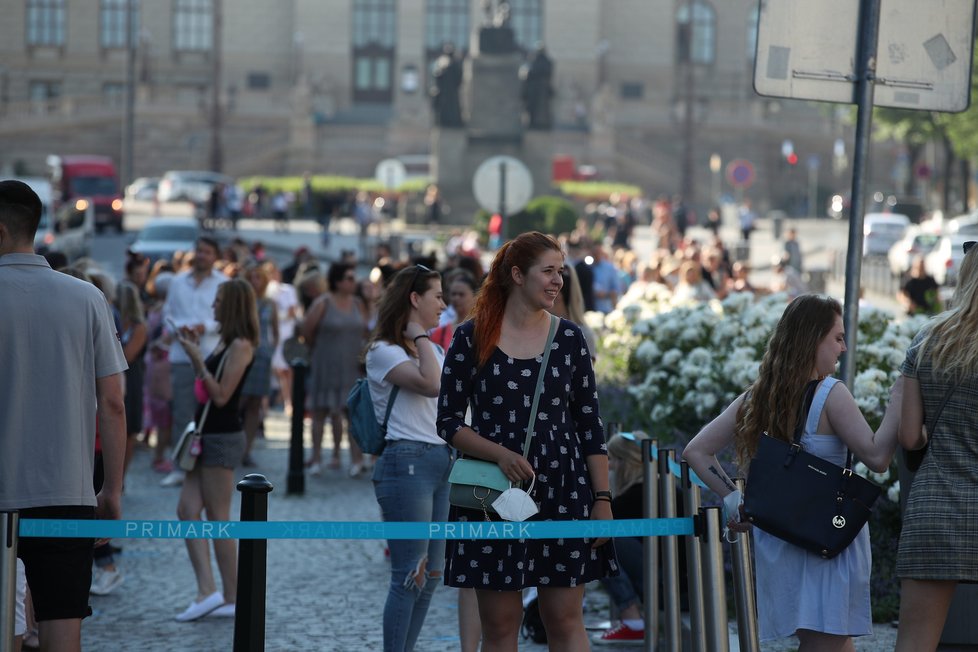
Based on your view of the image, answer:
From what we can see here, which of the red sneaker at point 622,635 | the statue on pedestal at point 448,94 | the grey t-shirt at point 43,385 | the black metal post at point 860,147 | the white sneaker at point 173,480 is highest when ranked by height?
the statue on pedestal at point 448,94

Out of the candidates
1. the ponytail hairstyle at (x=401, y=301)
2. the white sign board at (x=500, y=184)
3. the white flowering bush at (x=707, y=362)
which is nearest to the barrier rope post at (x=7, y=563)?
the ponytail hairstyle at (x=401, y=301)

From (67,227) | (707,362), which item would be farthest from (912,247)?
(707,362)

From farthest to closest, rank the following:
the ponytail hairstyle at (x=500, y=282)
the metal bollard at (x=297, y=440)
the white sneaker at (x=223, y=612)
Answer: the metal bollard at (x=297, y=440), the white sneaker at (x=223, y=612), the ponytail hairstyle at (x=500, y=282)

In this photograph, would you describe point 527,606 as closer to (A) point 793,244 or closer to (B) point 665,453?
(B) point 665,453

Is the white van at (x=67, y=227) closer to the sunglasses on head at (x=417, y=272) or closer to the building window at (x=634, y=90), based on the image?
the sunglasses on head at (x=417, y=272)

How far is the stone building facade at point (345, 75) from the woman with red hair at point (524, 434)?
226 ft

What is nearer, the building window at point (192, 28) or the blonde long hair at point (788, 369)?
the blonde long hair at point (788, 369)

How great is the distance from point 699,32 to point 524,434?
88.1 m

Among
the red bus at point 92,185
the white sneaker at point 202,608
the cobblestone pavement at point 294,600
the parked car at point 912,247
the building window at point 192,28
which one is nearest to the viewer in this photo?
the cobblestone pavement at point 294,600

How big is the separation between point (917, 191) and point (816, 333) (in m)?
71.9

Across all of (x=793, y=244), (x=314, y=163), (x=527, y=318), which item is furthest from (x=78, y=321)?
(x=314, y=163)

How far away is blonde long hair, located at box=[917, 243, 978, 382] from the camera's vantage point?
17.6 ft

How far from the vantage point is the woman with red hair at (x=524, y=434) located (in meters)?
5.49

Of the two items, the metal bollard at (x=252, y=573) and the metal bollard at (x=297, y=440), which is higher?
the metal bollard at (x=252, y=573)
